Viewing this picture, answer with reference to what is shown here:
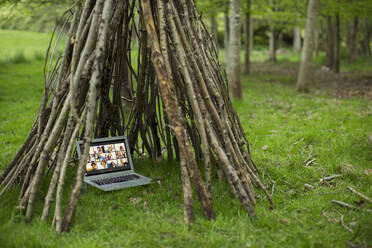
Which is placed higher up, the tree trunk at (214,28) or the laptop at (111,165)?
the tree trunk at (214,28)

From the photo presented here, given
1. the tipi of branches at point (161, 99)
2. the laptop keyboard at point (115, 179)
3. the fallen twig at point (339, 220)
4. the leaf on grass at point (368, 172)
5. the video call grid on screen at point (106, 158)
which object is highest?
the tipi of branches at point (161, 99)

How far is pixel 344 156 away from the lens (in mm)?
4340

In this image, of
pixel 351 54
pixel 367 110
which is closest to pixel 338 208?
pixel 367 110

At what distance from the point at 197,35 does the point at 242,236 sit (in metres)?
1.82

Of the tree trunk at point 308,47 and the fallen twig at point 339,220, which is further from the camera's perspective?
the tree trunk at point 308,47

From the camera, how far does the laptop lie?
10.8ft

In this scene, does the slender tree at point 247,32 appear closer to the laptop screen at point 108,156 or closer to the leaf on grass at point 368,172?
the leaf on grass at point 368,172

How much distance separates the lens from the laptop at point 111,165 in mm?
3289

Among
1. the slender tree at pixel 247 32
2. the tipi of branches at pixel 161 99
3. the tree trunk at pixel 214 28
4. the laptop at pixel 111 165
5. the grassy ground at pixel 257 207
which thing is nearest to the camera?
the grassy ground at pixel 257 207

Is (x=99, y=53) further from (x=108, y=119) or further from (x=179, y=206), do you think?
(x=179, y=206)

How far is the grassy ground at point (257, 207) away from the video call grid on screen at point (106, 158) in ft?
0.82

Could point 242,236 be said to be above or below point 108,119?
below

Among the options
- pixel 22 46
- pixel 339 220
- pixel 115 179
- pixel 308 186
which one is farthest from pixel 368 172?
pixel 22 46

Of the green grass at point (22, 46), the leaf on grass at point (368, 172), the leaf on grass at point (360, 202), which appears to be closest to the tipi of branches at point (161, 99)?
the leaf on grass at point (360, 202)
